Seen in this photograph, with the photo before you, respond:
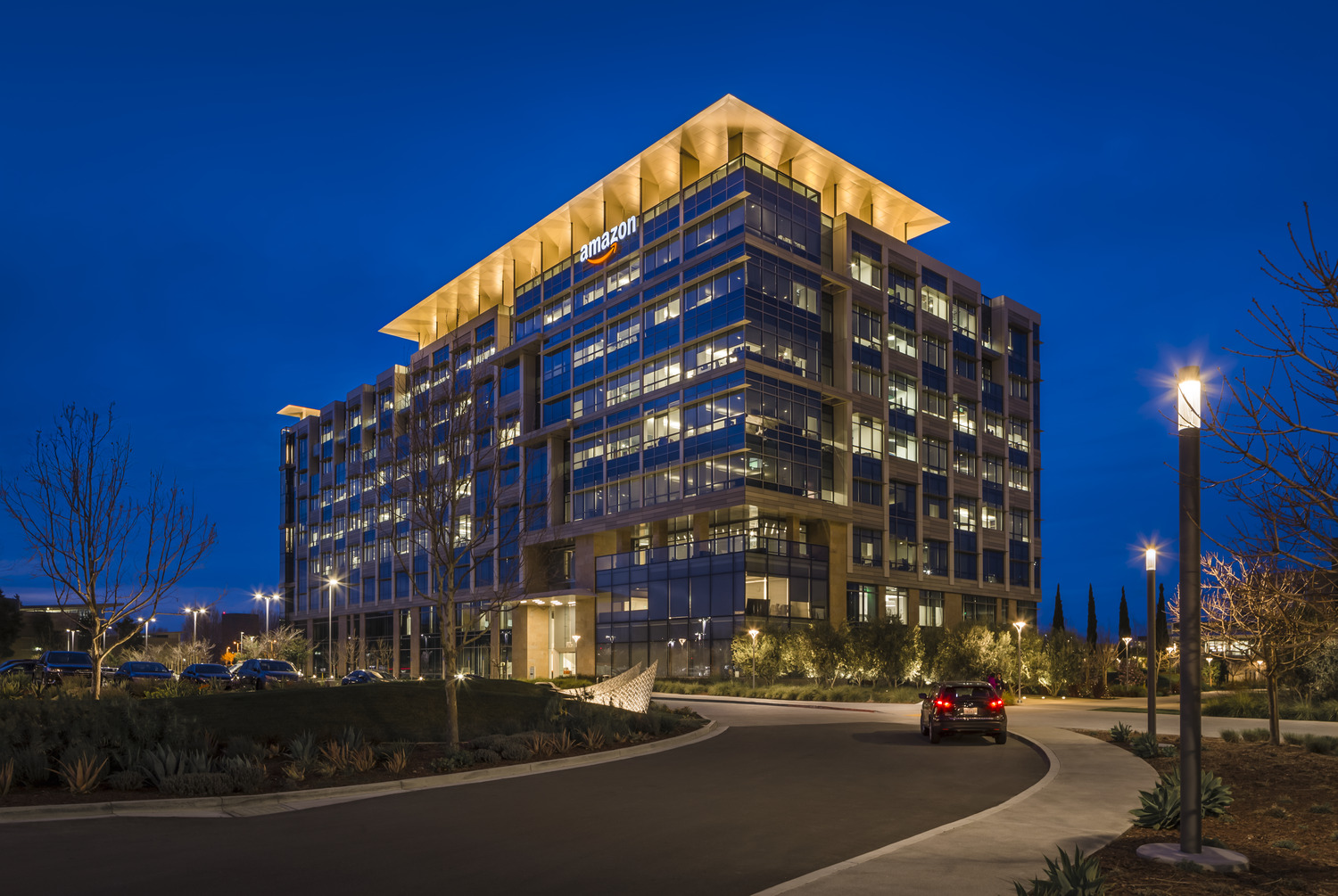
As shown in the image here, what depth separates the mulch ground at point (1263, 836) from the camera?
9.01 m

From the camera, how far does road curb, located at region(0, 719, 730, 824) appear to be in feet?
44.0

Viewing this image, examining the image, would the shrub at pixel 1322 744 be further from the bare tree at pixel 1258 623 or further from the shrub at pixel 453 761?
the shrub at pixel 453 761

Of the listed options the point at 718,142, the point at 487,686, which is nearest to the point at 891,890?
the point at 487,686

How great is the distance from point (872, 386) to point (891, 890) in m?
62.9

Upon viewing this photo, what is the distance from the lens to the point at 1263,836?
11617 mm

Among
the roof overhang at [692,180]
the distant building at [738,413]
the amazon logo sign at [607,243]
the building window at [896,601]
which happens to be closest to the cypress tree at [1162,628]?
the distant building at [738,413]

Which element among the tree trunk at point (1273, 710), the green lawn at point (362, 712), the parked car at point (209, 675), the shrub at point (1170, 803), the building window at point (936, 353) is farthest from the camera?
the building window at point (936, 353)

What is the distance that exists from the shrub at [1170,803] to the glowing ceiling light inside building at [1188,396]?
4.99 m

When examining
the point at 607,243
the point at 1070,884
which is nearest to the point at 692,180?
the point at 607,243

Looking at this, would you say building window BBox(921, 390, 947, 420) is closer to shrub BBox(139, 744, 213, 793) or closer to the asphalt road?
the asphalt road

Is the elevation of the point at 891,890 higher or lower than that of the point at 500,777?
higher

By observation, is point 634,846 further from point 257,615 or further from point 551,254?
point 257,615

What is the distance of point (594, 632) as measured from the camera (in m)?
72.0

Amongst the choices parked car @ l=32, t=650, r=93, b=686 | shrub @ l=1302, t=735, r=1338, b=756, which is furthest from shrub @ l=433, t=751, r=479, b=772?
parked car @ l=32, t=650, r=93, b=686
